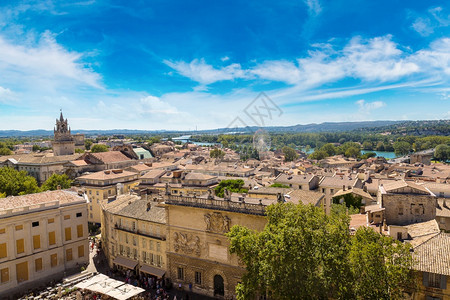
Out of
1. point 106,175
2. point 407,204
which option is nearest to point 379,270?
point 407,204

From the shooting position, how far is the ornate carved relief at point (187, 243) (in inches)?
1259

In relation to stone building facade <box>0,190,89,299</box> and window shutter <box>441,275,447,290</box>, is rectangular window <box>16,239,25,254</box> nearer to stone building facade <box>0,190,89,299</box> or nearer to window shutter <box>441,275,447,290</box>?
stone building facade <box>0,190,89,299</box>

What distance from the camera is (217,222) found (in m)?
30.6

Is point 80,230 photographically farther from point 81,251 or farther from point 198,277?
point 198,277

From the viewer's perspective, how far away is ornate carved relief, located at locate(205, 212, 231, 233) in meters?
29.9

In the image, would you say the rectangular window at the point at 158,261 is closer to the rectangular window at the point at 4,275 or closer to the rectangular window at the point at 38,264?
the rectangular window at the point at 38,264

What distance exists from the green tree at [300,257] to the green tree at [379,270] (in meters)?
0.84

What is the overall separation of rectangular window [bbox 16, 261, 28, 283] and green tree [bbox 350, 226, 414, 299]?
1334 inches

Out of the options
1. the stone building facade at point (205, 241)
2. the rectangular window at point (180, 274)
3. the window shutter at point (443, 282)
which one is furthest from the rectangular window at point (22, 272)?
the window shutter at point (443, 282)

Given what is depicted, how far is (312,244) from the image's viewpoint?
2145 cm

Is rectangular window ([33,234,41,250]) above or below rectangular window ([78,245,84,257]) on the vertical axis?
above

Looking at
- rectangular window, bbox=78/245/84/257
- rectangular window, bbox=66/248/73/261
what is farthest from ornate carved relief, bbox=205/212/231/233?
rectangular window, bbox=66/248/73/261

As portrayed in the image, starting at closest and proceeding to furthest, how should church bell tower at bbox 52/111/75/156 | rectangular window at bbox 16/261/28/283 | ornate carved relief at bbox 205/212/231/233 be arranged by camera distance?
ornate carved relief at bbox 205/212/231/233
rectangular window at bbox 16/261/28/283
church bell tower at bbox 52/111/75/156

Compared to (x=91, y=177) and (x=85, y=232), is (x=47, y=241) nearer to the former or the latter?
(x=85, y=232)
